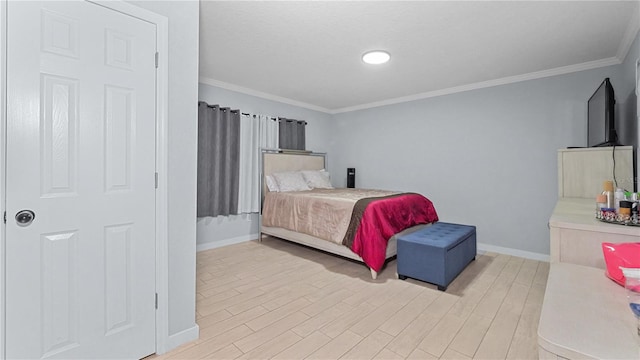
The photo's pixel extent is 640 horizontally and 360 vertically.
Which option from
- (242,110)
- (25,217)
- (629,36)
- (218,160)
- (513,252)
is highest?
(629,36)

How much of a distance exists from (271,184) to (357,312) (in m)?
2.66

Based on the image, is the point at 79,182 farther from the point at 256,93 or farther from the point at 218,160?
the point at 256,93

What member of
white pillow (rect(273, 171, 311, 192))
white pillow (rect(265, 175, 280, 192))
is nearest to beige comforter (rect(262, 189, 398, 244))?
white pillow (rect(265, 175, 280, 192))

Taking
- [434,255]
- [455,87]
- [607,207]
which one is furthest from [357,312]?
[455,87]

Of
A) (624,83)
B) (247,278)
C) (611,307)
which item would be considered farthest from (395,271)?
(624,83)

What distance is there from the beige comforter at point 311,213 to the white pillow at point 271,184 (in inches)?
4.4

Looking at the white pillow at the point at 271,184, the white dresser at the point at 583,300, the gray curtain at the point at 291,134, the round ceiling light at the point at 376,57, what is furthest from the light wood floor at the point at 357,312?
the round ceiling light at the point at 376,57

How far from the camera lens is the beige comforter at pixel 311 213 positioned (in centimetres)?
335

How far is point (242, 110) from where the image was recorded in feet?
14.7

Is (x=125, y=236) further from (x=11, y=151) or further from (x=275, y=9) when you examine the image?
(x=275, y=9)

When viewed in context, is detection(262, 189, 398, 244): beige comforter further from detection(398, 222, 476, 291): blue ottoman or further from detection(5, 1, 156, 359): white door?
detection(5, 1, 156, 359): white door

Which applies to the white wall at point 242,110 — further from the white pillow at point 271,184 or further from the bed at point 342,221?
the white pillow at point 271,184

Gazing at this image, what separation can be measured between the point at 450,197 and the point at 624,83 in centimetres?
220

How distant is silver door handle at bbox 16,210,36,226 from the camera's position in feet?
4.37
